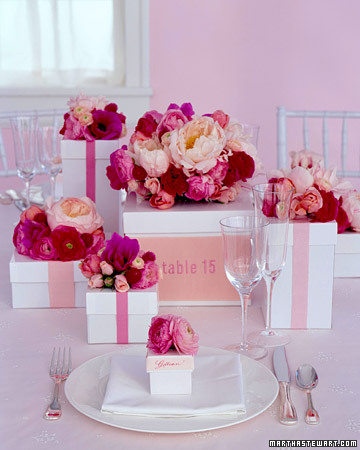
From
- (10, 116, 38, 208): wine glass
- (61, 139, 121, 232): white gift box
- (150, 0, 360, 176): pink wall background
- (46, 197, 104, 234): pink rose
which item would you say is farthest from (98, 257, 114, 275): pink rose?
(150, 0, 360, 176): pink wall background

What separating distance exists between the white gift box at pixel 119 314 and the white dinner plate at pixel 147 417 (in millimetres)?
64

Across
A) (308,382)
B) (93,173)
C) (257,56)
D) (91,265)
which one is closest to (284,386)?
(308,382)

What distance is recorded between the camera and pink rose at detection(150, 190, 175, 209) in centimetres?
129

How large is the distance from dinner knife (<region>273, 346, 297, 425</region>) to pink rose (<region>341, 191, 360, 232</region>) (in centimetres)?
41

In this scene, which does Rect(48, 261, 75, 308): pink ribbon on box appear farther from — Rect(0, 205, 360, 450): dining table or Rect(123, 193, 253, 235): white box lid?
Rect(123, 193, 253, 235): white box lid

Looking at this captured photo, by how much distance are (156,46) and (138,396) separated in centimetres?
294

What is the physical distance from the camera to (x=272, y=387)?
96 centimetres

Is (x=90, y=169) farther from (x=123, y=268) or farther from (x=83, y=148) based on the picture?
(x=123, y=268)

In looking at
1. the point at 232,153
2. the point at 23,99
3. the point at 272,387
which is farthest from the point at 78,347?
the point at 23,99

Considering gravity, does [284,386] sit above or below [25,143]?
below

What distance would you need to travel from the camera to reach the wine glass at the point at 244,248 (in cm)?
104

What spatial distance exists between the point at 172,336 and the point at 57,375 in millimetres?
213

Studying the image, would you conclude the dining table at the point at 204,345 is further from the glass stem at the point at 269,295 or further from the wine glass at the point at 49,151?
the wine glass at the point at 49,151

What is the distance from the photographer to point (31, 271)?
1310mm
